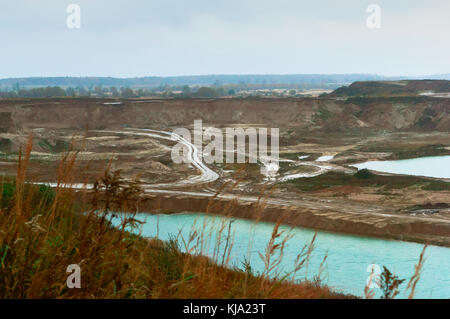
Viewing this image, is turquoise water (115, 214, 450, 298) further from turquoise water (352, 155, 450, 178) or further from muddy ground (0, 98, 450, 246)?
turquoise water (352, 155, 450, 178)

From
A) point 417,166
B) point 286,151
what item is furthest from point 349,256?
point 286,151

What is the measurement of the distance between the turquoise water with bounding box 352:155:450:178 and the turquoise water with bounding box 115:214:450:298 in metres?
15.6

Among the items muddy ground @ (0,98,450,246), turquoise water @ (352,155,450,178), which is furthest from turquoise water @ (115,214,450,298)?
turquoise water @ (352,155,450,178)

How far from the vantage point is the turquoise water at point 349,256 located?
1653cm

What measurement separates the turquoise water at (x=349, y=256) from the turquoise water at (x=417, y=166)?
15.6 m

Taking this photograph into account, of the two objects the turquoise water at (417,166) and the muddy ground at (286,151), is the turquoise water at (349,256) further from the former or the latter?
the turquoise water at (417,166)

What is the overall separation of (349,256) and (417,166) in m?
22.5

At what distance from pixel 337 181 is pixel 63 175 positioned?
30443mm

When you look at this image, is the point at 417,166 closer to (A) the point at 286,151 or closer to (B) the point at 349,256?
(A) the point at 286,151

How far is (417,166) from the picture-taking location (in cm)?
4056

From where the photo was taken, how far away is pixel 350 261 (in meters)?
19.5

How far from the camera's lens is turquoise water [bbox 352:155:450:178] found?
37366mm

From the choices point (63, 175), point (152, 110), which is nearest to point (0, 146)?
point (152, 110)
